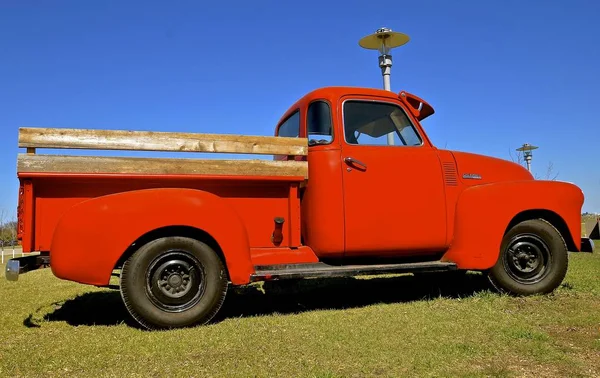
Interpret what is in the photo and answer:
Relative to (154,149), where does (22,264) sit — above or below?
below

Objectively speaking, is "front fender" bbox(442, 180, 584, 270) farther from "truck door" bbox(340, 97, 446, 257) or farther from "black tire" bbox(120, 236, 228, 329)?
"black tire" bbox(120, 236, 228, 329)

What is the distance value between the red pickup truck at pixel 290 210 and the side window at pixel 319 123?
0.05 ft

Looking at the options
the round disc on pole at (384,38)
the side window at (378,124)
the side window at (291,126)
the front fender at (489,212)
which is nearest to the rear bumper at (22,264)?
the side window at (291,126)

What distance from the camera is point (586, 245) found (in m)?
5.40

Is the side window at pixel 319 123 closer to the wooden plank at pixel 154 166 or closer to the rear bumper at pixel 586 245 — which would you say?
the wooden plank at pixel 154 166

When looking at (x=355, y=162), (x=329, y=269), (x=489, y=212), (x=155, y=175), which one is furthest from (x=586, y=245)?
(x=155, y=175)

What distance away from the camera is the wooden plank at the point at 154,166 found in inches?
149

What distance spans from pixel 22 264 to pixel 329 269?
2.58m

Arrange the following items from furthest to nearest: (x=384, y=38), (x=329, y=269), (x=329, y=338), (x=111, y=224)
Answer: (x=384, y=38) < (x=329, y=269) < (x=111, y=224) < (x=329, y=338)

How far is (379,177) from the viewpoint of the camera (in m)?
4.80

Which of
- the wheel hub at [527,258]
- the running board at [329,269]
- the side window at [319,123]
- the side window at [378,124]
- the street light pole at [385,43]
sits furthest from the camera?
the street light pole at [385,43]

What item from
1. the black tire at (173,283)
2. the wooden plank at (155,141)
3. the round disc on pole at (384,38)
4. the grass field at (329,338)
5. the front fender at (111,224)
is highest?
the round disc on pole at (384,38)

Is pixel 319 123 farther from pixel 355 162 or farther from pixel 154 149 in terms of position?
pixel 154 149

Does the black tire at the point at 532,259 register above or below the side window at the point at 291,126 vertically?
below
